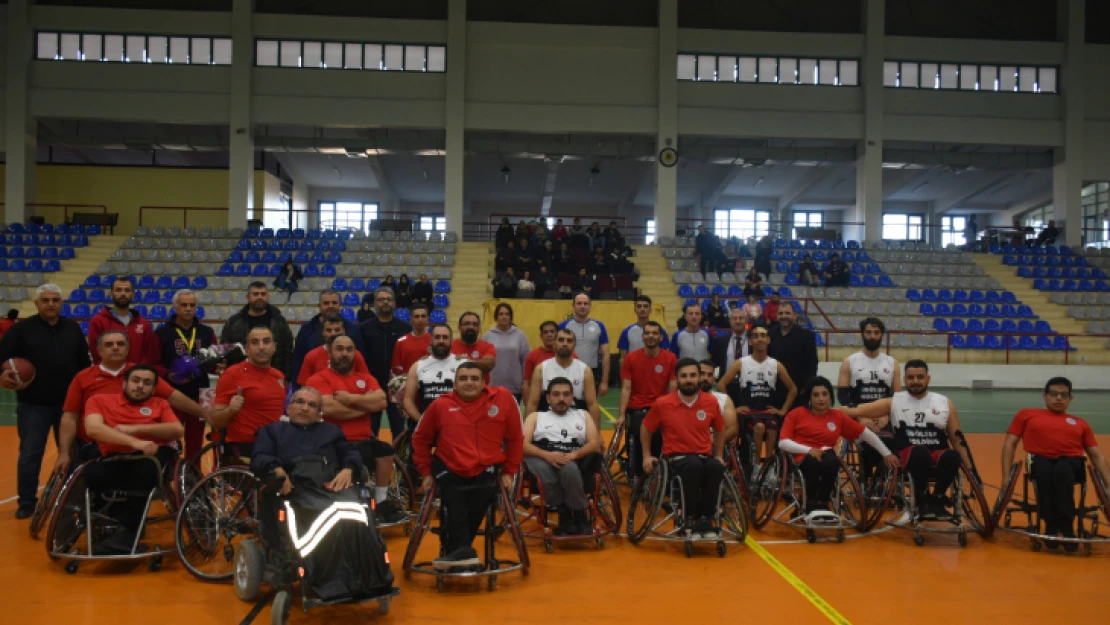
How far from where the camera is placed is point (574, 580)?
5.17 metres

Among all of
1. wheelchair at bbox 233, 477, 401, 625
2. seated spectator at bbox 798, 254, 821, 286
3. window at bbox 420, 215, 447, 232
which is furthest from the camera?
window at bbox 420, 215, 447, 232

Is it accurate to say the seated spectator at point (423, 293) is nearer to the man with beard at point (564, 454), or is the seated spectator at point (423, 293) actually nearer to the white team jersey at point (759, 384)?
the white team jersey at point (759, 384)

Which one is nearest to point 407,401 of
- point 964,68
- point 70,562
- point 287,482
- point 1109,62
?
point 287,482

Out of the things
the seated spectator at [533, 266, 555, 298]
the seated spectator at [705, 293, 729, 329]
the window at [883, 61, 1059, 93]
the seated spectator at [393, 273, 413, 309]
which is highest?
the window at [883, 61, 1059, 93]

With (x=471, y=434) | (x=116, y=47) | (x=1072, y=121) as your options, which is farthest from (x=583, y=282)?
(x=1072, y=121)

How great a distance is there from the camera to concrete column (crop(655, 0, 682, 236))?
2388 cm

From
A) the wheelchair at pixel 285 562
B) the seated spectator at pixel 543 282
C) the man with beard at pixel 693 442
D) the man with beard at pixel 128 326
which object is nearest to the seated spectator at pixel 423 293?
the seated spectator at pixel 543 282

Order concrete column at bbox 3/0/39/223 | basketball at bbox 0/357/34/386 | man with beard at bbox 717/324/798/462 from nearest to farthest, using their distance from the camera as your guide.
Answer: basketball at bbox 0/357/34/386 → man with beard at bbox 717/324/798/462 → concrete column at bbox 3/0/39/223

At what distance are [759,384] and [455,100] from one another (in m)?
18.2

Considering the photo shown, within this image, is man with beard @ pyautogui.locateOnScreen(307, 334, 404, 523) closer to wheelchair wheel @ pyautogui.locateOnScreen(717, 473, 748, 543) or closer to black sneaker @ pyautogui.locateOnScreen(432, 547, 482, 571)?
black sneaker @ pyautogui.locateOnScreen(432, 547, 482, 571)

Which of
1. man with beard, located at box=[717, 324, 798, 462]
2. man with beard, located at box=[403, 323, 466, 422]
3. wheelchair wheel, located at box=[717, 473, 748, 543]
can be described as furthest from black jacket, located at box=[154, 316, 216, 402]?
man with beard, located at box=[717, 324, 798, 462]

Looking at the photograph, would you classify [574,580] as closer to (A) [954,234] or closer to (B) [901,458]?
(B) [901,458]

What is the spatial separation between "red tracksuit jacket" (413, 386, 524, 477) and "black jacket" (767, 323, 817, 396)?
3356 mm

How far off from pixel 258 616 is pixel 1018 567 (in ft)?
15.5
